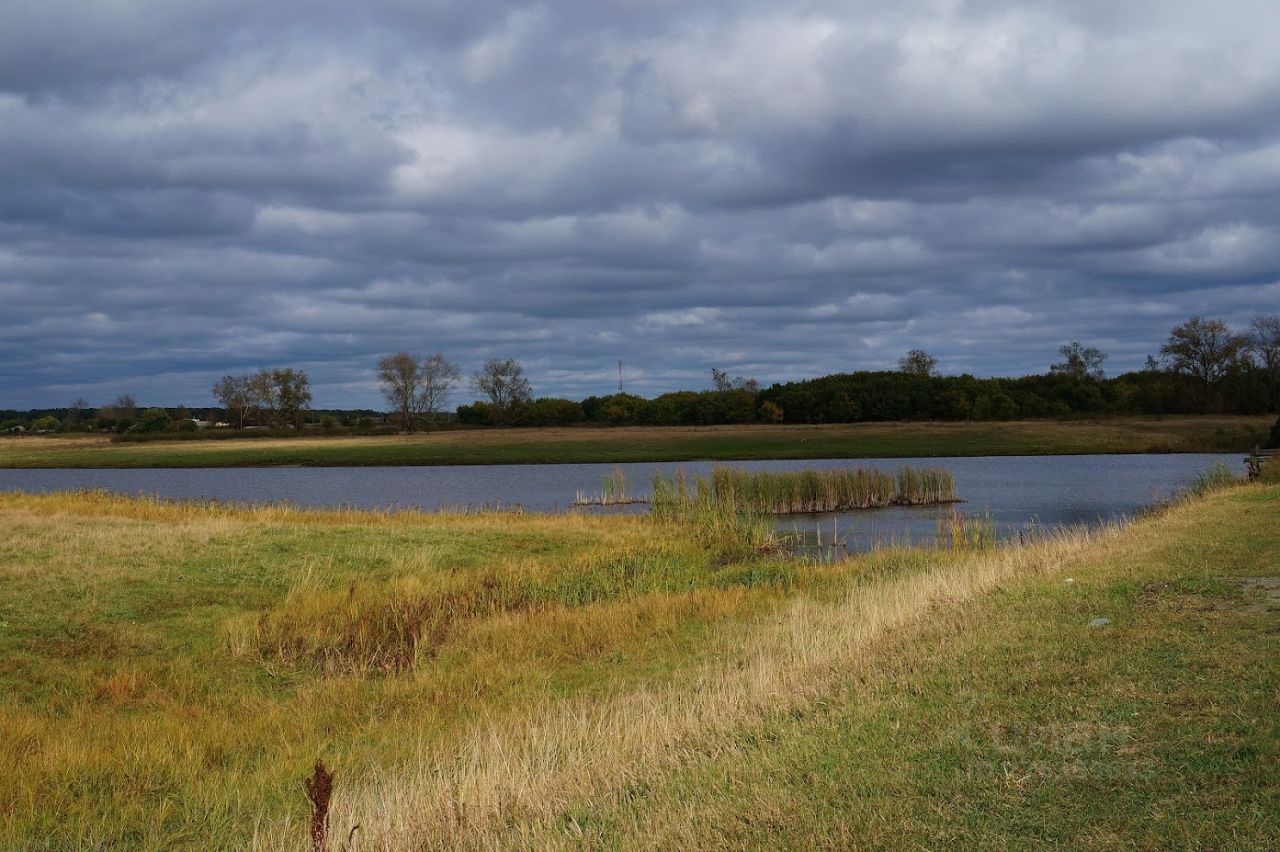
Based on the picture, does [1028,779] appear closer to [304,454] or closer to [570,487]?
[570,487]

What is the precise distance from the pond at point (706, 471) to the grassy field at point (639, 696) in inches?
563

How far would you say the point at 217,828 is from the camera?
812 cm

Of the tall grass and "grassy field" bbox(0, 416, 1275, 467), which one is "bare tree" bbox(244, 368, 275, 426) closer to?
"grassy field" bbox(0, 416, 1275, 467)

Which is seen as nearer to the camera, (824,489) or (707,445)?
(824,489)

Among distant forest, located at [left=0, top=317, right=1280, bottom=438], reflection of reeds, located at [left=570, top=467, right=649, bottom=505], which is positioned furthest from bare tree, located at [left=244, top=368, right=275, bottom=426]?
reflection of reeds, located at [left=570, top=467, right=649, bottom=505]

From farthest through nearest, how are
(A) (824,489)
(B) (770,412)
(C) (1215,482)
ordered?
(B) (770,412), (A) (824,489), (C) (1215,482)

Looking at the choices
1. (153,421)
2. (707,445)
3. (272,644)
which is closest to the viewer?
(272,644)

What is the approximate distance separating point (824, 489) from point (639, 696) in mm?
32270

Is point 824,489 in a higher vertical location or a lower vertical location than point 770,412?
lower

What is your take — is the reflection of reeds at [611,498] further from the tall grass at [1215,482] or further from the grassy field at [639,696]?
the tall grass at [1215,482]

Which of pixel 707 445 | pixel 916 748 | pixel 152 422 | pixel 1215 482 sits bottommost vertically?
pixel 1215 482

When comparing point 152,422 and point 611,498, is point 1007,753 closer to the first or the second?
point 611,498

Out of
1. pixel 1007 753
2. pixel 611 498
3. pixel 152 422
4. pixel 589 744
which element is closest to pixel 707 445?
pixel 611 498

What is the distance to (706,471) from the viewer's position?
66875 mm
